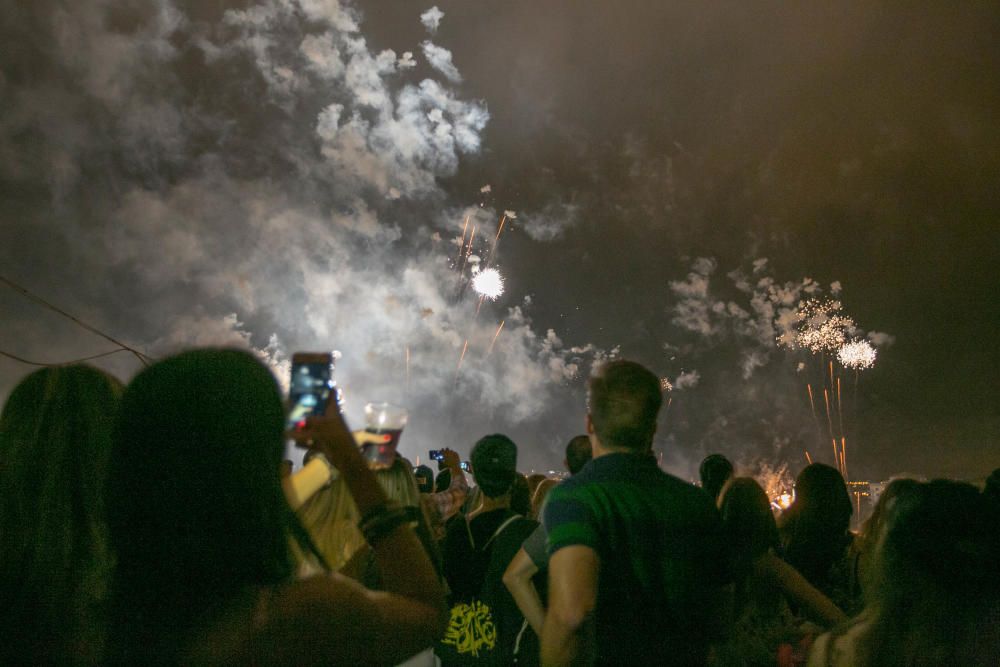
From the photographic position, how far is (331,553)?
3.40m

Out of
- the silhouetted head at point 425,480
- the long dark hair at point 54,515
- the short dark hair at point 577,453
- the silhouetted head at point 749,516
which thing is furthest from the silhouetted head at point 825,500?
the silhouetted head at point 425,480

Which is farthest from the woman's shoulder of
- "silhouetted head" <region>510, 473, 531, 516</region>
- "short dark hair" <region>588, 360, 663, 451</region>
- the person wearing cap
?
"silhouetted head" <region>510, 473, 531, 516</region>

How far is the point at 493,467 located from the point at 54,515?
287 centimetres

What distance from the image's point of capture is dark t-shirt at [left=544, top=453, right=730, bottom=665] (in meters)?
2.38

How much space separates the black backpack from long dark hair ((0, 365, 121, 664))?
2.50 meters

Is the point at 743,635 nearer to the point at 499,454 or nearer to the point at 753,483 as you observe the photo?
the point at 753,483

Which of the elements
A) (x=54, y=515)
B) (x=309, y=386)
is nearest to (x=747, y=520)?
(x=309, y=386)

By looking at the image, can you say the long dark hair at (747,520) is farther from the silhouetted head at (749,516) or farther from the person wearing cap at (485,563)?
the person wearing cap at (485,563)

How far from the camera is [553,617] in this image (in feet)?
7.49

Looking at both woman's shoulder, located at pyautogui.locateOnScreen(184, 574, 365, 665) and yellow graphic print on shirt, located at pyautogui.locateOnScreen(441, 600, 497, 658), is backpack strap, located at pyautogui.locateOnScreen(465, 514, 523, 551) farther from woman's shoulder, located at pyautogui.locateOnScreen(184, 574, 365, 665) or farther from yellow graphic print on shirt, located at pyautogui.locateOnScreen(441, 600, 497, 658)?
woman's shoulder, located at pyautogui.locateOnScreen(184, 574, 365, 665)

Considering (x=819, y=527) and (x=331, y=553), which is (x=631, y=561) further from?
(x=819, y=527)

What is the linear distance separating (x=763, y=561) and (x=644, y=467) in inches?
53.1

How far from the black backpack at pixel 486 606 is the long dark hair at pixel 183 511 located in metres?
2.56

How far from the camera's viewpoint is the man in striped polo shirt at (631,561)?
90.4 inches
